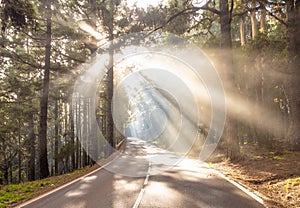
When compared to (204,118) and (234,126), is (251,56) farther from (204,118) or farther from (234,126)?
(204,118)

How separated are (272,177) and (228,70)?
22.8 feet

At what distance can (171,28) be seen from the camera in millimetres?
16328

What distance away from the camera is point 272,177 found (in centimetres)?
920

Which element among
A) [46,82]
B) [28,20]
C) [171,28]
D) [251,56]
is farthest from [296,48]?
[46,82]

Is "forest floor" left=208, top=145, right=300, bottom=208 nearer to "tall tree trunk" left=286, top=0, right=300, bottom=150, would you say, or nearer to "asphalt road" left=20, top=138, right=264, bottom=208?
"asphalt road" left=20, top=138, right=264, bottom=208

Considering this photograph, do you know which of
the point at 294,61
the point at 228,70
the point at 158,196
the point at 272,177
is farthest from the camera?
the point at 228,70

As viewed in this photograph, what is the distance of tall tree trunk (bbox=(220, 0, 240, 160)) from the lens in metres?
14.2

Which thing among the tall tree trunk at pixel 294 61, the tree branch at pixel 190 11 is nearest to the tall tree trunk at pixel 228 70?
the tree branch at pixel 190 11

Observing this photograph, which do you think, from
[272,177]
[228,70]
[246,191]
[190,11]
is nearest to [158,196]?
[246,191]

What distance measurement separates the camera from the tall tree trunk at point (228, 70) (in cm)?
1416

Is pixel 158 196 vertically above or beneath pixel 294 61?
beneath

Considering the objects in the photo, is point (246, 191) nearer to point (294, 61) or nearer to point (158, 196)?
point (158, 196)

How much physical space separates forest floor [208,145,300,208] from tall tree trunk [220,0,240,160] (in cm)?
76

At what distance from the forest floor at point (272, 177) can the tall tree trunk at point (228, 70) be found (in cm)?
76
